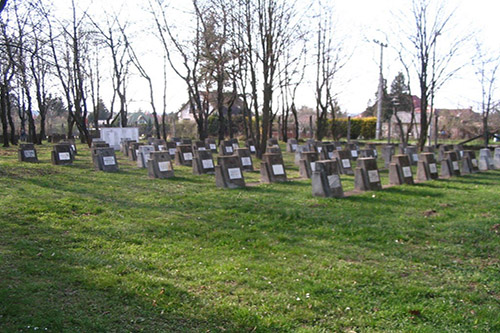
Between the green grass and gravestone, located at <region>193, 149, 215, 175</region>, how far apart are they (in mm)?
4016

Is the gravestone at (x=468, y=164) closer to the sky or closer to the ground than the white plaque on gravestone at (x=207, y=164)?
closer to the ground

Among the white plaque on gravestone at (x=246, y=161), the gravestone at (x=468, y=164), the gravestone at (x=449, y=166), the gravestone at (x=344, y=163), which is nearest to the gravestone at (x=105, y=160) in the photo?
the white plaque on gravestone at (x=246, y=161)

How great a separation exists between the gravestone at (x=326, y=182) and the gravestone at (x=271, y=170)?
7.86ft

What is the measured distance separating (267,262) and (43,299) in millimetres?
2513

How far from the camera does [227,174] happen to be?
37.0 ft

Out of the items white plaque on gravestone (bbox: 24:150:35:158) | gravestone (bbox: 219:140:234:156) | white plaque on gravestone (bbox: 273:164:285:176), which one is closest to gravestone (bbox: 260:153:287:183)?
white plaque on gravestone (bbox: 273:164:285:176)

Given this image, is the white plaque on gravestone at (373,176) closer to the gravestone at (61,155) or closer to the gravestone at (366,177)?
the gravestone at (366,177)

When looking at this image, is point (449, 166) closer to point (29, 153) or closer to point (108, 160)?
point (108, 160)

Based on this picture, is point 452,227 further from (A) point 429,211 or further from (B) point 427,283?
(B) point 427,283

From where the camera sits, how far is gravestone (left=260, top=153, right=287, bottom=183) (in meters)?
12.4

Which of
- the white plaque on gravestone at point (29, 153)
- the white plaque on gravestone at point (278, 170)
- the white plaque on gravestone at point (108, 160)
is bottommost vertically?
the white plaque on gravestone at point (278, 170)

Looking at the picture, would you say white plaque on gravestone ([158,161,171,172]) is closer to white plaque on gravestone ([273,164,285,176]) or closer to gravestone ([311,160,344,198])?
white plaque on gravestone ([273,164,285,176])

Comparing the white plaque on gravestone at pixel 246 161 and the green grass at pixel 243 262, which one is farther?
the white plaque on gravestone at pixel 246 161

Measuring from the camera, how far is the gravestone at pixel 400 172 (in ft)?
40.1
